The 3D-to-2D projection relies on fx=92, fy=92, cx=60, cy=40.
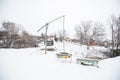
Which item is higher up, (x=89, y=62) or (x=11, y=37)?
(x=11, y=37)

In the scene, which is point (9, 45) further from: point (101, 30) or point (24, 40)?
point (101, 30)

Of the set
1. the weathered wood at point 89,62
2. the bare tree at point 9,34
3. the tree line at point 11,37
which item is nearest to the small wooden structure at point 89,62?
the weathered wood at point 89,62

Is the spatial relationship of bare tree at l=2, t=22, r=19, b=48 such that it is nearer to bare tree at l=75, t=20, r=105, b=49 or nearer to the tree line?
the tree line

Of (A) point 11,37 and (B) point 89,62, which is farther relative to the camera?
(A) point 11,37

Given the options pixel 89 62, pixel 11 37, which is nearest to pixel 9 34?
pixel 11 37

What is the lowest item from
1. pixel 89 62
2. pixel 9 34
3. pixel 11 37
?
pixel 89 62

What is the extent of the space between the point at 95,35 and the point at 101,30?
5.09 feet

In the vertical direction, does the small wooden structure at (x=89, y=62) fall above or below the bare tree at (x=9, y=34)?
below

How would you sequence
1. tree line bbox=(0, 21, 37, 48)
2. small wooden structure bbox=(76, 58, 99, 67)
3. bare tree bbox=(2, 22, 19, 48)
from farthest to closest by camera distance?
1. bare tree bbox=(2, 22, 19, 48)
2. tree line bbox=(0, 21, 37, 48)
3. small wooden structure bbox=(76, 58, 99, 67)

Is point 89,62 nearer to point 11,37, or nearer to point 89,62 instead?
point 89,62

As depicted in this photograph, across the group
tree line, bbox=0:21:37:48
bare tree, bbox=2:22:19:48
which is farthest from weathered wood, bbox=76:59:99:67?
bare tree, bbox=2:22:19:48

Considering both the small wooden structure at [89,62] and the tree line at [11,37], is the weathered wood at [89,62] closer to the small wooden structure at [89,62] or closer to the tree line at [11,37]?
the small wooden structure at [89,62]

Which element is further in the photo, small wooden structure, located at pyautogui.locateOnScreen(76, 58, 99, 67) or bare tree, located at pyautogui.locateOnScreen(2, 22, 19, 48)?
bare tree, located at pyautogui.locateOnScreen(2, 22, 19, 48)

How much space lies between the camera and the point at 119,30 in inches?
425
